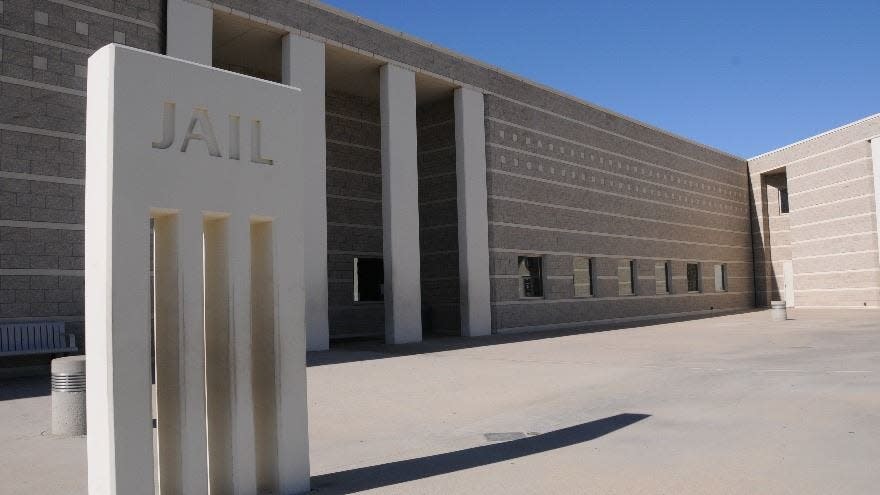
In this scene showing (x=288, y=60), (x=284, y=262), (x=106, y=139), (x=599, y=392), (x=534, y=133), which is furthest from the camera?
(x=534, y=133)

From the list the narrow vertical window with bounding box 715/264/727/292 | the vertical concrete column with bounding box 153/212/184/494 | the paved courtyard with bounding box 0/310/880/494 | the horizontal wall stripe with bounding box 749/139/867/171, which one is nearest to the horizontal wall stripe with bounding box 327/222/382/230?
the paved courtyard with bounding box 0/310/880/494

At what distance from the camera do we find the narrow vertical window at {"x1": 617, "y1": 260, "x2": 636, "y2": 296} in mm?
30391

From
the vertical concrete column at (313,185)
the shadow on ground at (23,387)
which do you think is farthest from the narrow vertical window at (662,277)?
the shadow on ground at (23,387)

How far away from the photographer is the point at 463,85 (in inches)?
915

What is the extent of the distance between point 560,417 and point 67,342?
1031 cm

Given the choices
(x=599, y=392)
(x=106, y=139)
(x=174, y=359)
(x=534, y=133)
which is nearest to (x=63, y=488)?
(x=174, y=359)

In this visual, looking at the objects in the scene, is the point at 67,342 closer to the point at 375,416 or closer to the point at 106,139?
the point at 375,416

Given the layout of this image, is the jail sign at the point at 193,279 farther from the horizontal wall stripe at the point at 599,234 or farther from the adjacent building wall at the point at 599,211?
the horizontal wall stripe at the point at 599,234

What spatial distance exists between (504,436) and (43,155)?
37.2 feet

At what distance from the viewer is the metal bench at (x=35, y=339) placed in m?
13.2

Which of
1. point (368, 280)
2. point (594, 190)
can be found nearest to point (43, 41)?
point (368, 280)

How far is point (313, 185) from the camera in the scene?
18125 millimetres

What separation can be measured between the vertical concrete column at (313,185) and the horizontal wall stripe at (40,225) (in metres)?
5.31

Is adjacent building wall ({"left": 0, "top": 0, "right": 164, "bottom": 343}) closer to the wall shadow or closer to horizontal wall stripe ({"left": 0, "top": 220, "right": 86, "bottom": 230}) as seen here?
horizontal wall stripe ({"left": 0, "top": 220, "right": 86, "bottom": 230})
